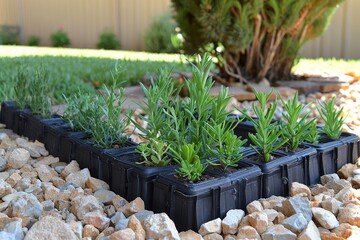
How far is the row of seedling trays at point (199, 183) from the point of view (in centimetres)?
161

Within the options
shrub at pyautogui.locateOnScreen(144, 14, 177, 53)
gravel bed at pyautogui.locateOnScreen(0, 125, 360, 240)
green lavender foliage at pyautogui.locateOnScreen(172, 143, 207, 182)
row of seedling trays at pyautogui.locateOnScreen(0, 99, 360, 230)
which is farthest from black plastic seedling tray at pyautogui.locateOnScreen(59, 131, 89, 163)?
shrub at pyautogui.locateOnScreen(144, 14, 177, 53)

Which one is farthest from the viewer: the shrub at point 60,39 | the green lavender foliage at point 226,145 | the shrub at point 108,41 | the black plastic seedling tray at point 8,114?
the shrub at point 60,39

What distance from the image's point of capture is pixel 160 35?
1086 cm

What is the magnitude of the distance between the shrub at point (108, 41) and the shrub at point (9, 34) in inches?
140

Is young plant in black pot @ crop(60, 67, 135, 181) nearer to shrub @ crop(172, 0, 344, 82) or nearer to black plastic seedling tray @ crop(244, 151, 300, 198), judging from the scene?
black plastic seedling tray @ crop(244, 151, 300, 198)

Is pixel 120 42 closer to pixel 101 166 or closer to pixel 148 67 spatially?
pixel 148 67

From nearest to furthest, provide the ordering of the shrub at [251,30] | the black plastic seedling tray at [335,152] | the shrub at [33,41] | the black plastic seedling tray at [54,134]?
the black plastic seedling tray at [335,152] → the black plastic seedling tray at [54,134] → the shrub at [251,30] → the shrub at [33,41]

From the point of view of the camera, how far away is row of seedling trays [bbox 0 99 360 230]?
1.61 metres

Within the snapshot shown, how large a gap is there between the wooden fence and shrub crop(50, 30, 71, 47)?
1.18ft

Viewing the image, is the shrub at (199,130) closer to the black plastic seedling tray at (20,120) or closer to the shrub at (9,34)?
the black plastic seedling tray at (20,120)

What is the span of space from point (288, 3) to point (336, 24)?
5781 millimetres

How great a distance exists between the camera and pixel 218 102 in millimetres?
1866

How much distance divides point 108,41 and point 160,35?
1.82 metres

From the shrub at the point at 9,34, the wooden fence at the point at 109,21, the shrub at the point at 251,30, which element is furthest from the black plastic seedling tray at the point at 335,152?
the shrub at the point at 9,34
